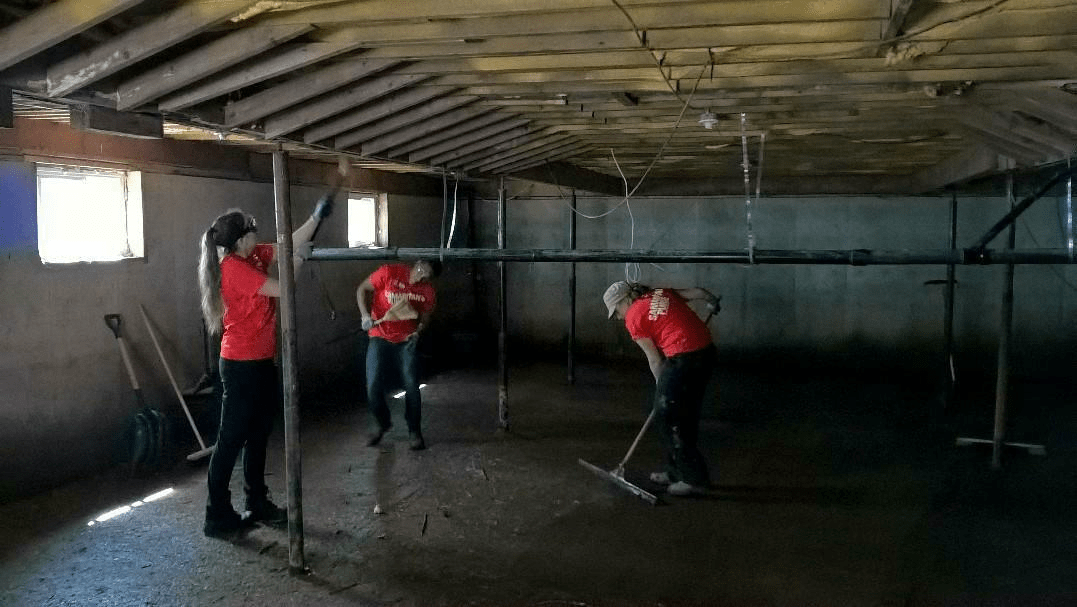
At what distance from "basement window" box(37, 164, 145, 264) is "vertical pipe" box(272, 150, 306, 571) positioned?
A: 2107 millimetres

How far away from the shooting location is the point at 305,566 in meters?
3.90

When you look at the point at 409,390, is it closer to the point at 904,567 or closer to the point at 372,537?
the point at 372,537

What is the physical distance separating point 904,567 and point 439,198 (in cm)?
737

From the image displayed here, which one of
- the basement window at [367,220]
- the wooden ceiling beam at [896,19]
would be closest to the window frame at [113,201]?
the basement window at [367,220]

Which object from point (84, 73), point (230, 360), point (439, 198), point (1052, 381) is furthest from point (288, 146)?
point (1052, 381)

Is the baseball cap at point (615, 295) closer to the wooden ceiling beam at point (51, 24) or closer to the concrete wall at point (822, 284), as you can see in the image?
the wooden ceiling beam at point (51, 24)

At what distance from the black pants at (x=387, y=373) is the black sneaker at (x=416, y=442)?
0.10 feet

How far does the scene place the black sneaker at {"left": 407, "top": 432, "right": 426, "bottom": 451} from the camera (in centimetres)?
595

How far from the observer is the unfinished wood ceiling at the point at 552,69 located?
8.51 feet

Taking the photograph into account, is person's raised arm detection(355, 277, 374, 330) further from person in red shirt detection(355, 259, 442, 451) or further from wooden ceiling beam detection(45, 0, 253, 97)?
wooden ceiling beam detection(45, 0, 253, 97)

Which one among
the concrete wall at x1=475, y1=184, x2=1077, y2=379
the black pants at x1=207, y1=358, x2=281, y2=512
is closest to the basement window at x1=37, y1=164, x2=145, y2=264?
the black pants at x1=207, y1=358, x2=281, y2=512

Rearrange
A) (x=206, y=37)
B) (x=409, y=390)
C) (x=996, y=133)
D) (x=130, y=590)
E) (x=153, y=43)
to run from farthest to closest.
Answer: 1. (x=409, y=390)
2. (x=996, y=133)
3. (x=130, y=590)
4. (x=206, y=37)
5. (x=153, y=43)

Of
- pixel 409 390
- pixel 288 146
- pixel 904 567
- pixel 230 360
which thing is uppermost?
pixel 288 146

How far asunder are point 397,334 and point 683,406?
2.26 metres
